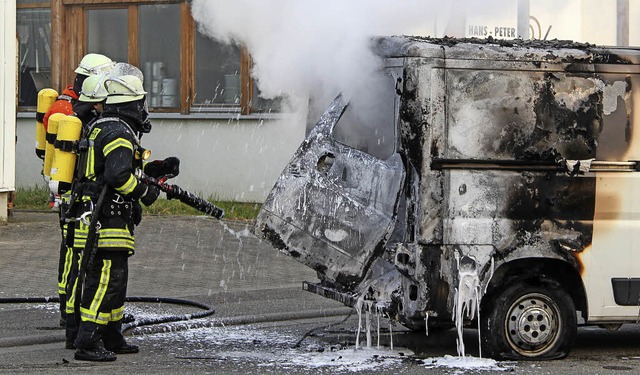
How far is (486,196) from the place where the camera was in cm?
859

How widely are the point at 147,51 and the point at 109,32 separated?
83cm

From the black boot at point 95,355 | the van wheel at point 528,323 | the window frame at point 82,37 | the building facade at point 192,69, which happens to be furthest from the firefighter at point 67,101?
the window frame at point 82,37

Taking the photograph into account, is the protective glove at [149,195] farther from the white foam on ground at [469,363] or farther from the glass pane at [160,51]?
the glass pane at [160,51]

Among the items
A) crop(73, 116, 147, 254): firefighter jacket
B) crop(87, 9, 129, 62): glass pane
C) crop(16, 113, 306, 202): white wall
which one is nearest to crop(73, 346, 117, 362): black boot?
crop(73, 116, 147, 254): firefighter jacket

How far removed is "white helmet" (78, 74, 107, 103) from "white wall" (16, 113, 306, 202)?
9.90 meters

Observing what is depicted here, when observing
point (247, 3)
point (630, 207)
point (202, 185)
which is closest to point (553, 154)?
point (630, 207)

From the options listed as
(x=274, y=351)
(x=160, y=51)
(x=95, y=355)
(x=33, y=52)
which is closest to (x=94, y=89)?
(x=95, y=355)

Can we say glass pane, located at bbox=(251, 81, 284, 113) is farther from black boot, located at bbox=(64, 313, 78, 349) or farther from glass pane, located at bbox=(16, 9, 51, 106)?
black boot, located at bbox=(64, 313, 78, 349)

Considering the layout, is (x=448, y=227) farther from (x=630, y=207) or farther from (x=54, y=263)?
(x=54, y=263)

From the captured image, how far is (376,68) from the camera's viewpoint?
355 inches

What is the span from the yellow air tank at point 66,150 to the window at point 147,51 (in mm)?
10713

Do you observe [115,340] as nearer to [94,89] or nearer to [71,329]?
[71,329]

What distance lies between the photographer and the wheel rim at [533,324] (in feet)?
28.8

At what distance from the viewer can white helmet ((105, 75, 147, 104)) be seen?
29.7 feet
